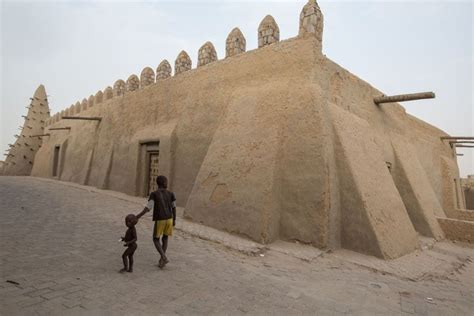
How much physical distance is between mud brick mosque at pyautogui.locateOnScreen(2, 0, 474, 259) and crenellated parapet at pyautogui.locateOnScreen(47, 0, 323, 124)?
0.03 meters

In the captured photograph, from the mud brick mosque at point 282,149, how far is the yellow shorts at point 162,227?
7.04ft

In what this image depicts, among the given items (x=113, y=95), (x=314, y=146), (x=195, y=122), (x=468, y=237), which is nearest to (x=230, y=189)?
(x=314, y=146)

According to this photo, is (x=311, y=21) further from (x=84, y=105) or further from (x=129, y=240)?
(x=84, y=105)

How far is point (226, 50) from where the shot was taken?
8.54 meters

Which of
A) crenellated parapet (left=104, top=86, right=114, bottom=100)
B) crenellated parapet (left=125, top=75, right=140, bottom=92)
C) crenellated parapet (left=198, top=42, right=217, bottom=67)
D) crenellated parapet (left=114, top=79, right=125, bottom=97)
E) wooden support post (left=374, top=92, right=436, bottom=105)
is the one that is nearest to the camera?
wooden support post (left=374, top=92, right=436, bottom=105)

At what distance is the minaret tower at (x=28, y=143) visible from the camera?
24.9 metres

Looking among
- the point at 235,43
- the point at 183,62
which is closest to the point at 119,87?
the point at 183,62

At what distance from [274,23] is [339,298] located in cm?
676

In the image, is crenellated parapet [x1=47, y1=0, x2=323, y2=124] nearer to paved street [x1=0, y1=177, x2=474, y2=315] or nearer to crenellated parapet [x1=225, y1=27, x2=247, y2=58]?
crenellated parapet [x1=225, y1=27, x2=247, y2=58]

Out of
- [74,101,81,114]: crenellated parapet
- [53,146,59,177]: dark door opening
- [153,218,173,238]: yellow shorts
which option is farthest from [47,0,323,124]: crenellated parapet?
[53,146,59,177]: dark door opening

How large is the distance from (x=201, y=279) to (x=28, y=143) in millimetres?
28527

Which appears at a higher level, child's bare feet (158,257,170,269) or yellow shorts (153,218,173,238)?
yellow shorts (153,218,173,238)

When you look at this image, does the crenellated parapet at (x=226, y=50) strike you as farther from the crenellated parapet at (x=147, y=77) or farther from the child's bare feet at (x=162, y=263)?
the child's bare feet at (x=162, y=263)

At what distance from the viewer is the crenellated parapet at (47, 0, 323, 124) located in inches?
268
